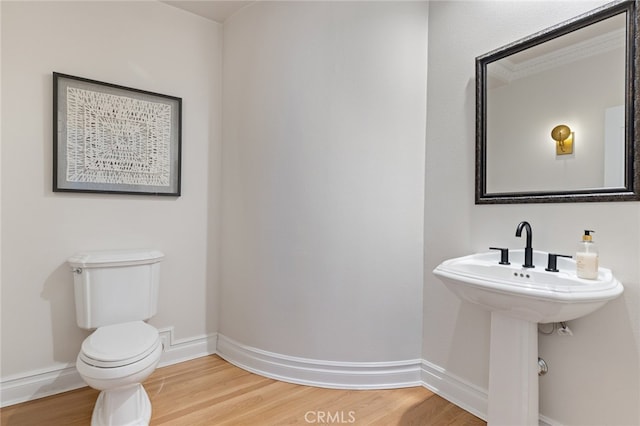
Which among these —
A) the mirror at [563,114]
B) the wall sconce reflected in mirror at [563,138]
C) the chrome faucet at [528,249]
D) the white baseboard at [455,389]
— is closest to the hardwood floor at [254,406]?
the white baseboard at [455,389]

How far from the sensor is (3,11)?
1.83 metres

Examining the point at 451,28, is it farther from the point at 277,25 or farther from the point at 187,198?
the point at 187,198

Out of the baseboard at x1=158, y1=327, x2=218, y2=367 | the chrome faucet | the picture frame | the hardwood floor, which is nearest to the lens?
the chrome faucet

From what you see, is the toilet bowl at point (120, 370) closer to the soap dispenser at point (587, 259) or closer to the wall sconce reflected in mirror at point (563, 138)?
the soap dispenser at point (587, 259)

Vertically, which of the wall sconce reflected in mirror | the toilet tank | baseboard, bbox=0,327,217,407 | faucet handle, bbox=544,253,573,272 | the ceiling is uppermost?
the ceiling

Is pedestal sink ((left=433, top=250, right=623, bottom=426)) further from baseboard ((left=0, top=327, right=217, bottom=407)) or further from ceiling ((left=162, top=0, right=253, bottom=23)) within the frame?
ceiling ((left=162, top=0, right=253, bottom=23))

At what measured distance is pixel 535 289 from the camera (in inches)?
46.7

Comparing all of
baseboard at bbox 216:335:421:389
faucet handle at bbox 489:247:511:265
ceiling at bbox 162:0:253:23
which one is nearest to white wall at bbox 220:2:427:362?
baseboard at bbox 216:335:421:389

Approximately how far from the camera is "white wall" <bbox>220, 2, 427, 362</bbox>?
2053mm

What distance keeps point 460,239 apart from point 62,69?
8.27 ft

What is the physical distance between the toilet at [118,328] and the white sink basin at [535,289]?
144 centimetres

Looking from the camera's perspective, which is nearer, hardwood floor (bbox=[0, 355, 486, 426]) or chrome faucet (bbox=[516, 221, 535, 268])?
chrome faucet (bbox=[516, 221, 535, 268])

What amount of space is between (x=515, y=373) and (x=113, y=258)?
214 centimetres

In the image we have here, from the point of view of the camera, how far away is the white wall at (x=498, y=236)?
1.33 m
